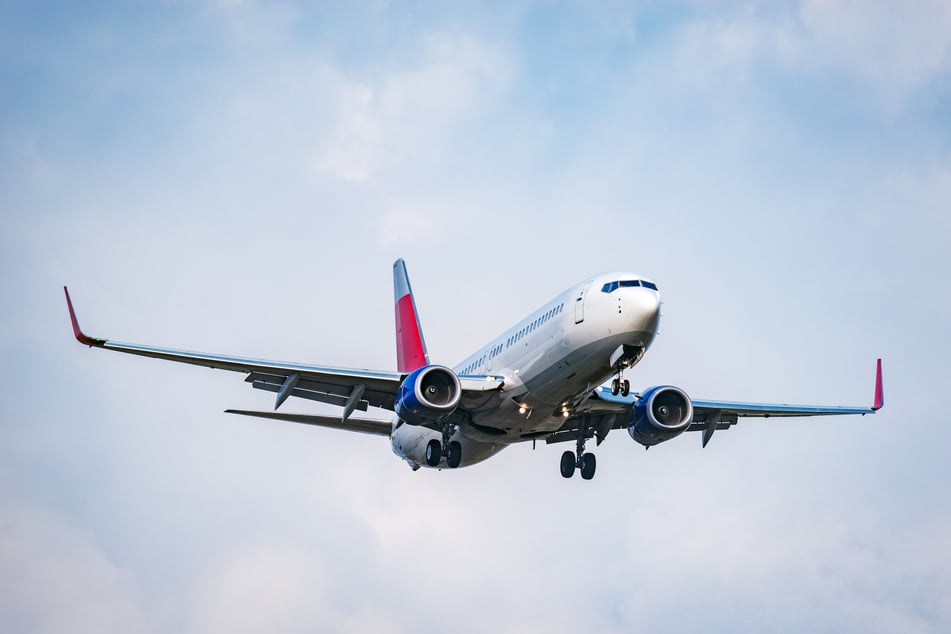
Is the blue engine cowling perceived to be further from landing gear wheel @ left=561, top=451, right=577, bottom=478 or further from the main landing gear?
landing gear wheel @ left=561, top=451, right=577, bottom=478

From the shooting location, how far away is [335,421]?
1725 inches

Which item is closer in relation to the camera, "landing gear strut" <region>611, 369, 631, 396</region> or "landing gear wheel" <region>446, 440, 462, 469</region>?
"landing gear strut" <region>611, 369, 631, 396</region>

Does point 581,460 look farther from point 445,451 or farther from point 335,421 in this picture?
point 335,421

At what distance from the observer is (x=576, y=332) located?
36.5 metres

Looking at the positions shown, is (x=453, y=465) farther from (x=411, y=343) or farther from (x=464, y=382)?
(x=411, y=343)

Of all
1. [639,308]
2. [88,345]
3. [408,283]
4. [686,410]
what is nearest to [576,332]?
[639,308]

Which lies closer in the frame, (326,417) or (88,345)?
(88,345)

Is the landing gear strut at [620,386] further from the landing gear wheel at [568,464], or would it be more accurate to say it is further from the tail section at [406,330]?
the tail section at [406,330]

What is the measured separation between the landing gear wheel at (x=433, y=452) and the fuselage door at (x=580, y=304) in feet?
28.6

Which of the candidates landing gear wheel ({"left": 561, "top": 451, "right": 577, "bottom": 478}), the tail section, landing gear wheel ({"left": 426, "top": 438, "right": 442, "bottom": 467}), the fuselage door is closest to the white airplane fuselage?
the fuselage door

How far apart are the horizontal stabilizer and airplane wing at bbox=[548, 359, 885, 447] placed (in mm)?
6366

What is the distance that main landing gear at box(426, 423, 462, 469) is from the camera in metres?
42.4

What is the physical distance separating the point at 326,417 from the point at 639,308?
13.3m

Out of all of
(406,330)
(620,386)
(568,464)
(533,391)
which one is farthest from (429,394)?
(406,330)
